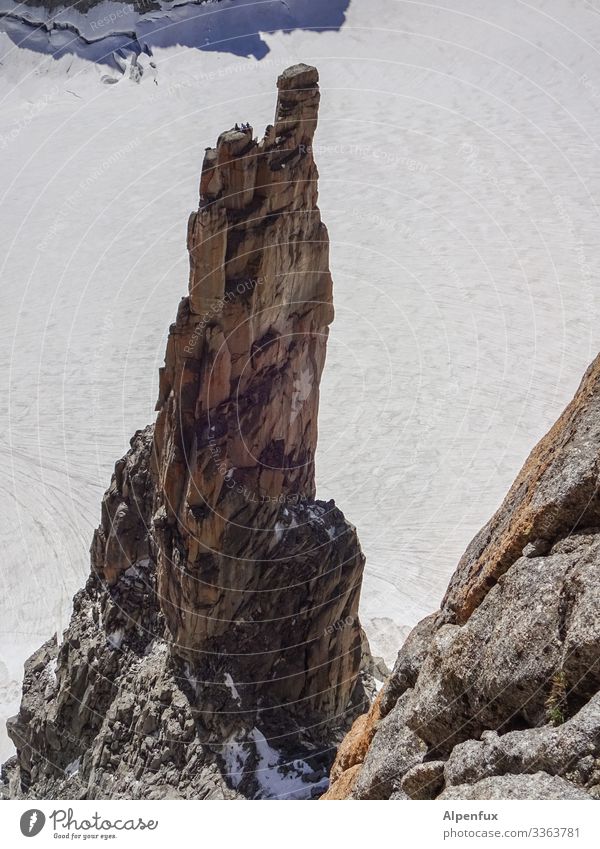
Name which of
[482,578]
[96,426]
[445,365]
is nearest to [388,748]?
[482,578]

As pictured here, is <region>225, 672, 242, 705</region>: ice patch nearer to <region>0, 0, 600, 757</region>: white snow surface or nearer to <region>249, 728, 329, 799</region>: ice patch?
<region>249, 728, 329, 799</region>: ice patch

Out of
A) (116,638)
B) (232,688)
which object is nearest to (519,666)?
(232,688)

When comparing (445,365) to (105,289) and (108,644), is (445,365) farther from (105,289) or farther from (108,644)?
(108,644)

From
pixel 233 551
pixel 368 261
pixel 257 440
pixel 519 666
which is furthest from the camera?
pixel 368 261

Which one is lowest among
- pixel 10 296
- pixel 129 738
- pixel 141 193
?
pixel 129 738

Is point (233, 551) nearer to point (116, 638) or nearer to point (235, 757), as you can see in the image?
point (116, 638)

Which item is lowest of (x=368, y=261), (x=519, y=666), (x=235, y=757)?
(x=235, y=757)
